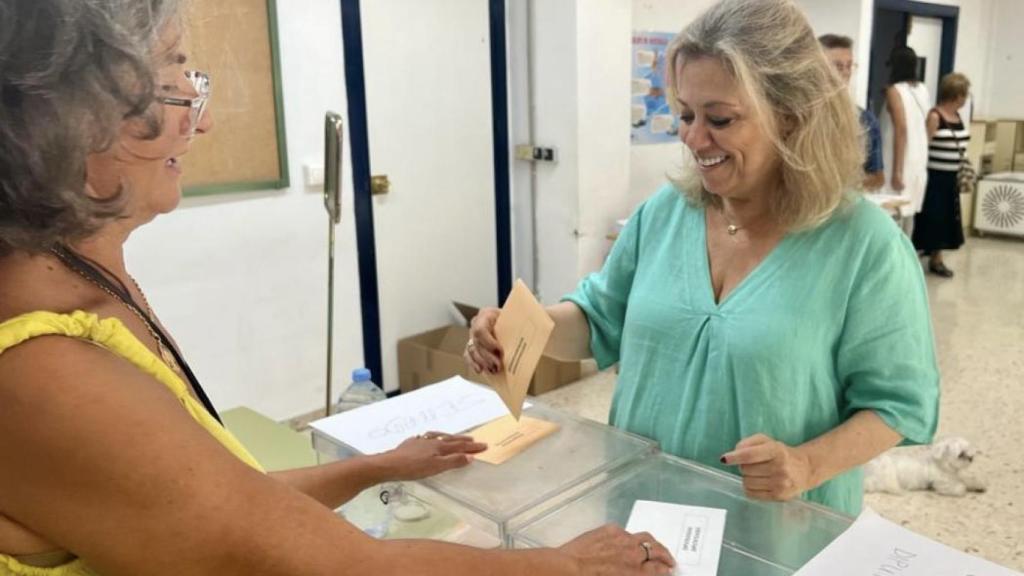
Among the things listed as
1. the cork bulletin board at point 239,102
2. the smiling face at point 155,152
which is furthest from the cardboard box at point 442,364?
the smiling face at point 155,152

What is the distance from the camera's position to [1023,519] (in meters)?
2.48

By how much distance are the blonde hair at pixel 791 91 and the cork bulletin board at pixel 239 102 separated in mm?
1966

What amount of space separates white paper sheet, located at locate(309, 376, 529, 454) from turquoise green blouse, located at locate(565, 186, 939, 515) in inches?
10.2

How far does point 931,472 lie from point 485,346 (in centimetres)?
208

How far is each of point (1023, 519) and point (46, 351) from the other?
2.79m

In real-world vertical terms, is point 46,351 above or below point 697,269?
above

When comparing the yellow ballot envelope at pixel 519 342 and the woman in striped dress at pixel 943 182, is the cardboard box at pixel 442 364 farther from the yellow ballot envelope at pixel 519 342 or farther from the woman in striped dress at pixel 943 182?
the woman in striped dress at pixel 943 182

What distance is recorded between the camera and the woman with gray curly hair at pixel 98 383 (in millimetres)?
562

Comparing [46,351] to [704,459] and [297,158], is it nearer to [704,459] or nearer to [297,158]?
[704,459]

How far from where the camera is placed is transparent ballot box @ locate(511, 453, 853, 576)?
2.97 feet

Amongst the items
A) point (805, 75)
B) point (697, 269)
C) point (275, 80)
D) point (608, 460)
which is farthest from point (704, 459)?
point (275, 80)

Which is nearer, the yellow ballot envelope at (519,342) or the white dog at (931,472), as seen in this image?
the yellow ballot envelope at (519,342)

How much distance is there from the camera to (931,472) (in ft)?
8.75

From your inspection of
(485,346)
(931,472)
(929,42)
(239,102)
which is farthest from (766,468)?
(929,42)
